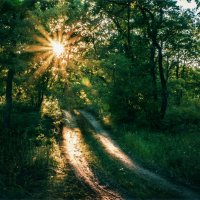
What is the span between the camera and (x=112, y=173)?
47.2 ft

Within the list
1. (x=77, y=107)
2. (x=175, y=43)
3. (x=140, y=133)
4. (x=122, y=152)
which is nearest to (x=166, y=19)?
(x=175, y=43)

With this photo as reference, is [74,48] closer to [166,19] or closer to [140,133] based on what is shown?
[166,19]

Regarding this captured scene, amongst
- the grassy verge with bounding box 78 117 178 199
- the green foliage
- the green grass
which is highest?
the green foliage

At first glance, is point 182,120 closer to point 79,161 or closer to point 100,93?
point 100,93

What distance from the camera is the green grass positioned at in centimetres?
1363

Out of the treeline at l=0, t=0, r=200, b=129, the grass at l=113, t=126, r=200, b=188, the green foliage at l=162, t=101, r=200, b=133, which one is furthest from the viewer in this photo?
the green foliage at l=162, t=101, r=200, b=133

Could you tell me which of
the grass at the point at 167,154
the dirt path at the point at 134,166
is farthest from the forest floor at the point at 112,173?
the grass at the point at 167,154

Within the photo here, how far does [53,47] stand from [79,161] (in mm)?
13093

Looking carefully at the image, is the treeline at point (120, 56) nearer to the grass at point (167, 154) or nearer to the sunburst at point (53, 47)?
the sunburst at point (53, 47)

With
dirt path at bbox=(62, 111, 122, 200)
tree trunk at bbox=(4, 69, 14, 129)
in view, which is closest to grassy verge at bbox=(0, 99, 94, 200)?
dirt path at bbox=(62, 111, 122, 200)

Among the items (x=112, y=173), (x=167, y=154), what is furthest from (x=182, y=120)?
(x=112, y=173)

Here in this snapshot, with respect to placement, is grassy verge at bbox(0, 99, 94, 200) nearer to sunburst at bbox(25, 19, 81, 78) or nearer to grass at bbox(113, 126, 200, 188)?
grass at bbox(113, 126, 200, 188)

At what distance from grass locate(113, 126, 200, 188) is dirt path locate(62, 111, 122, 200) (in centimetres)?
315

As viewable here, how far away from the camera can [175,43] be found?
25.9 m
